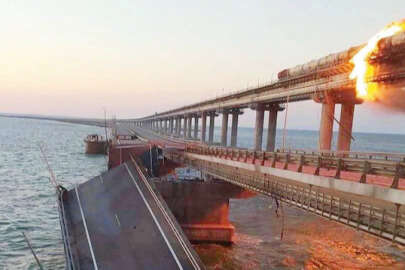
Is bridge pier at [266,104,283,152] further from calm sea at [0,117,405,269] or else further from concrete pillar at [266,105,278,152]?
calm sea at [0,117,405,269]

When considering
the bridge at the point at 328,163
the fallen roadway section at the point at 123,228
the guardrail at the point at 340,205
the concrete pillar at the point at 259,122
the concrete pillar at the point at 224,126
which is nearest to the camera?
the guardrail at the point at 340,205

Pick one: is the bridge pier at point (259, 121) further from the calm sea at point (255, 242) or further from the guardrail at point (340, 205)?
the guardrail at point (340, 205)

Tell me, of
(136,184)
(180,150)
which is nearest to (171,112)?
(180,150)

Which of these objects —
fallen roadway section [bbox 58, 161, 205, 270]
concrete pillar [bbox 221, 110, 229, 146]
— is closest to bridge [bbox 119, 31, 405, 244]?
Result: fallen roadway section [bbox 58, 161, 205, 270]

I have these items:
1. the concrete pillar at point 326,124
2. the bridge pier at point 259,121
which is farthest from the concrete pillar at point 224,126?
the concrete pillar at point 326,124

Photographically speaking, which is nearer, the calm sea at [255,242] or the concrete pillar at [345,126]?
the calm sea at [255,242]

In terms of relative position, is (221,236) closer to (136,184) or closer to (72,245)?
(136,184)
